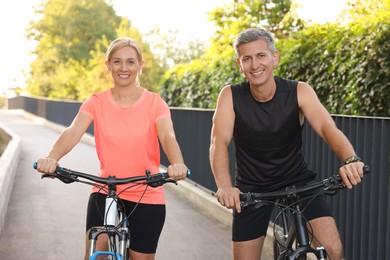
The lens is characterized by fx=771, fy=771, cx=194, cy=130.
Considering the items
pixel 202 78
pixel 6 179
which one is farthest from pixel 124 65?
pixel 202 78

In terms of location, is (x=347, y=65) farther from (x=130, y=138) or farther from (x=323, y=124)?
(x=130, y=138)

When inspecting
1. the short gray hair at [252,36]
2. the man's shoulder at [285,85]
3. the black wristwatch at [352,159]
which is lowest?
the black wristwatch at [352,159]

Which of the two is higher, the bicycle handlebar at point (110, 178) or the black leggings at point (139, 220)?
the bicycle handlebar at point (110, 178)

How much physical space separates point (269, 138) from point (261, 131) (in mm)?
64

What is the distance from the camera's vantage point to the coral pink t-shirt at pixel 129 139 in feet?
14.0

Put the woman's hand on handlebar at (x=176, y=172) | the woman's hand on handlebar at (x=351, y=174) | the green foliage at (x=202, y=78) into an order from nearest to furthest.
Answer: the woman's hand on handlebar at (x=351, y=174) → the woman's hand on handlebar at (x=176, y=172) → the green foliage at (x=202, y=78)

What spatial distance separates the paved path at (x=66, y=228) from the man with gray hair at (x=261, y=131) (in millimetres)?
3282

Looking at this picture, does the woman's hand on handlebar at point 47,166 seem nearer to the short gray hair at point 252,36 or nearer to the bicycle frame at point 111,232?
the bicycle frame at point 111,232

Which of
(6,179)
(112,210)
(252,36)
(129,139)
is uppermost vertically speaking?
(252,36)

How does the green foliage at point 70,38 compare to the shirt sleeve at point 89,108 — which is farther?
the green foliage at point 70,38

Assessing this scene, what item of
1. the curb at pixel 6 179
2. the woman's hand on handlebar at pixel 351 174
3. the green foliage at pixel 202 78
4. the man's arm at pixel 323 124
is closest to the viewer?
the woman's hand on handlebar at pixel 351 174

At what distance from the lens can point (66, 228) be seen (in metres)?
8.99

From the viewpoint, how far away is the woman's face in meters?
4.32

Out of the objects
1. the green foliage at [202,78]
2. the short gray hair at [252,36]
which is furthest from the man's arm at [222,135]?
the green foliage at [202,78]
